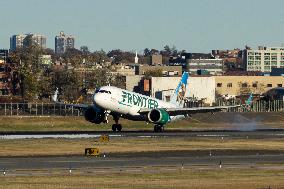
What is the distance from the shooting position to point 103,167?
6862 cm

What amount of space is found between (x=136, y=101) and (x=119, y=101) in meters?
3.33

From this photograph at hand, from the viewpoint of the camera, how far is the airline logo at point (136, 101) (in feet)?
393

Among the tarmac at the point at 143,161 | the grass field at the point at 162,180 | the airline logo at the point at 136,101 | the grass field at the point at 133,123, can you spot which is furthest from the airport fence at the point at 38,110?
the grass field at the point at 162,180

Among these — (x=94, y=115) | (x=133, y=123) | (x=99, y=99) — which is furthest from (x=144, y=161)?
(x=133, y=123)

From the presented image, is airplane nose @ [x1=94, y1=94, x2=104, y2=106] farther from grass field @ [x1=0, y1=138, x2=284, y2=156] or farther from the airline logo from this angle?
grass field @ [x1=0, y1=138, x2=284, y2=156]

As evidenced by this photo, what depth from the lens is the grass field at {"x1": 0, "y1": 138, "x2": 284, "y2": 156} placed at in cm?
8556

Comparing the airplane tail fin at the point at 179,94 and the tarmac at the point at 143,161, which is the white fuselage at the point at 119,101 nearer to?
the airplane tail fin at the point at 179,94

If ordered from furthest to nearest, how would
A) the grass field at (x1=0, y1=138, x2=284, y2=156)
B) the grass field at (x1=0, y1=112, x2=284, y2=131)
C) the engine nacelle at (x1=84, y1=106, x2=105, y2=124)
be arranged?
the grass field at (x1=0, y1=112, x2=284, y2=131), the engine nacelle at (x1=84, y1=106, x2=105, y2=124), the grass field at (x1=0, y1=138, x2=284, y2=156)

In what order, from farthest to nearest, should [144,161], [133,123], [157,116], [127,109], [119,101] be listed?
[133,123], [157,116], [127,109], [119,101], [144,161]

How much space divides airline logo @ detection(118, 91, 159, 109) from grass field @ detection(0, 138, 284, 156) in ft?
59.0

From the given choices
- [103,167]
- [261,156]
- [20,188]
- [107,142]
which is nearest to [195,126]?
[107,142]

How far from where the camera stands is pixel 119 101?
119 m

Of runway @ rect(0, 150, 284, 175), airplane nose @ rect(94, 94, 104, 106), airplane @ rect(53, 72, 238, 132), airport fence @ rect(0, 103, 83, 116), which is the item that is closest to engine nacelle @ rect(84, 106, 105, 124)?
airplane @ rect(53, 72, 238, 132)

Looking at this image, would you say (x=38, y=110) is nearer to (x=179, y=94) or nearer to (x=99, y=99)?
(x=179, y=94)
